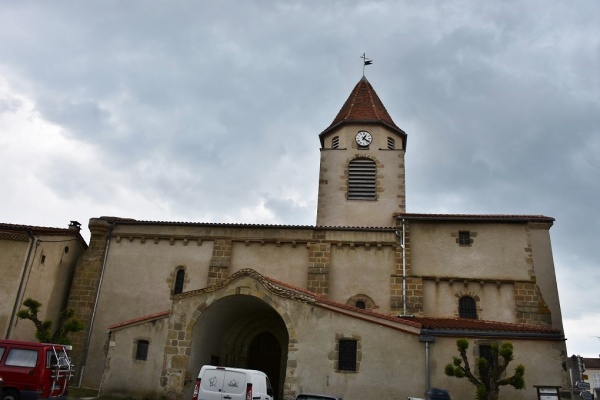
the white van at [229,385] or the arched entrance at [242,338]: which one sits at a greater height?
the arched entrance at [242,338]

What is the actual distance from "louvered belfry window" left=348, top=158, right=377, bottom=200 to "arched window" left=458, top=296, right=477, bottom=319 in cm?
727

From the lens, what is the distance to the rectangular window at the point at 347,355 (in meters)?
14.6

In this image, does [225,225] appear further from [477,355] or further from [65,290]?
[477,355]

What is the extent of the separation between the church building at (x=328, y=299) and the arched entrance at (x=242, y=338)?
57mm

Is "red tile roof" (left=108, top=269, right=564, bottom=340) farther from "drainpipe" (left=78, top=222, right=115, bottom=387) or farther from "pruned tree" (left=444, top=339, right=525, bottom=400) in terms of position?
"drainpipe" (left=78, top=222, right=115, bottom=387)

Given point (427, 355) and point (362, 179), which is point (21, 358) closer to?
point (427, 355)

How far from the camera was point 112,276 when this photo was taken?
20938 millimetres

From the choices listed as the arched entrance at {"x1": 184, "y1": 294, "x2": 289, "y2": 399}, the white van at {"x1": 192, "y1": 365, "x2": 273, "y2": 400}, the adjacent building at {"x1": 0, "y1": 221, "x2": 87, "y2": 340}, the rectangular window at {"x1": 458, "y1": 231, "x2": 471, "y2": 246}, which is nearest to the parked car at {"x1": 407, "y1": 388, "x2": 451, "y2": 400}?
the white van at {"x1": 192, "y1": 365, "x2": 273, "y2": 400}

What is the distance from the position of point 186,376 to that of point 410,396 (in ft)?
23.5

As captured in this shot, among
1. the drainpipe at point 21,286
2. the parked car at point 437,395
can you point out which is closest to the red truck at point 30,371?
the drainpipe at point 21,286

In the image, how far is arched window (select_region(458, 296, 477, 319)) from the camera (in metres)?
18.6

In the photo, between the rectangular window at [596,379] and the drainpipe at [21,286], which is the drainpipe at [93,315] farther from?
the rectangular window at [596,379]

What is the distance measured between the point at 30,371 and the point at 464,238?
53.6 feet

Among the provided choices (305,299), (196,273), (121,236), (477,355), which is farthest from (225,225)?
(477,355)
